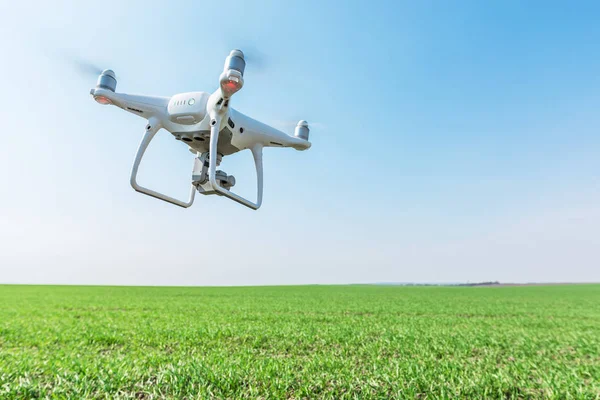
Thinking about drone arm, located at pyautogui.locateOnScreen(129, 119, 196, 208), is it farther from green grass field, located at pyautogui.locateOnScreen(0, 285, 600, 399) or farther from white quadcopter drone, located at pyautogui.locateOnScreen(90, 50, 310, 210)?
green grass field, located at pyautogui.locateOnScreen(0, 285, 600, 399)

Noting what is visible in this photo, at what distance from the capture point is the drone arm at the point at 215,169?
3158mm

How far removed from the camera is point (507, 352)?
7430mm

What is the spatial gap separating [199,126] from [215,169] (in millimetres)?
534

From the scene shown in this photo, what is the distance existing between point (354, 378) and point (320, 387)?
1.93 ft

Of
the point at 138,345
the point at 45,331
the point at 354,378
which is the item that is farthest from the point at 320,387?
the point at 45,331

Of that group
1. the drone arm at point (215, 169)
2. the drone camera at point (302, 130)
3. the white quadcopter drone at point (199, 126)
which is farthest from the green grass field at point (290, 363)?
the drone camera at point (302, 130)

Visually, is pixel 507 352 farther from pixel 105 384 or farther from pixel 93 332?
pixel 93 332

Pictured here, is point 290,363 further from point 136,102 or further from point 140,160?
point 136,102

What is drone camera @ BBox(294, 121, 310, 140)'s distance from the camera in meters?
4.69

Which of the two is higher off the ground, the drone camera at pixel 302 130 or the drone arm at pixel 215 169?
the drone camera at pixel 302 130

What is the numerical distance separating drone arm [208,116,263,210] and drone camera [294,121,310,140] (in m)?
0.68

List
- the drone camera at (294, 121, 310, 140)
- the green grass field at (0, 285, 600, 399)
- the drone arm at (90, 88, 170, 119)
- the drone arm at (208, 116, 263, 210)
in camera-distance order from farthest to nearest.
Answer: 1. the drone camera at (294, 121, 310, 140)
2. the green grass field at (0, 285, 600, 399)
3. the drone arm at (90, 88, 170, 119)
4. the drone arm at (208, 116, 263, 210)

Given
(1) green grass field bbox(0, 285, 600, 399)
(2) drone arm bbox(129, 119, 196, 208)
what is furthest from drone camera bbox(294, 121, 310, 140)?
(1) green grass field bbox(0, 285, 600, 399)

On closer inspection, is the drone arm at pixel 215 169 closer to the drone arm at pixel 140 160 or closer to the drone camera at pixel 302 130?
the drone arm at pixel 140 160
